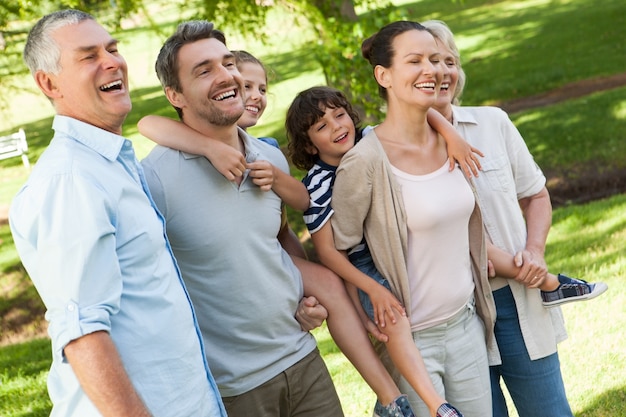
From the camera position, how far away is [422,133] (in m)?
3.12

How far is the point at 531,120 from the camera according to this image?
1238 cm

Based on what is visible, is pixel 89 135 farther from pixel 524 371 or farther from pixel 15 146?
pixel 15 146

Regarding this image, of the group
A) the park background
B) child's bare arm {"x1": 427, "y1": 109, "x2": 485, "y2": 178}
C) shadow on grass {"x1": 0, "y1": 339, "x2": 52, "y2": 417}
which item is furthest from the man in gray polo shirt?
shadow on grass {"x1": 0, "y1": 339, "x2": 52, "y2": 417}

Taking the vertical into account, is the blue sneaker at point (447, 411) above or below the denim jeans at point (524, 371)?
above

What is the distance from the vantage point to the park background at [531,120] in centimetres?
526

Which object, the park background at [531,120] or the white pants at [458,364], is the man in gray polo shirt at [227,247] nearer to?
the white pants at [458,364]

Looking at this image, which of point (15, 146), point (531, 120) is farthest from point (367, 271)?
point (15, 146)

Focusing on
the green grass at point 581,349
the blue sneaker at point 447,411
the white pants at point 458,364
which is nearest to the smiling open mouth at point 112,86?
the white pants at point 458,364

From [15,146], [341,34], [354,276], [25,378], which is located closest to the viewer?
[354,276]

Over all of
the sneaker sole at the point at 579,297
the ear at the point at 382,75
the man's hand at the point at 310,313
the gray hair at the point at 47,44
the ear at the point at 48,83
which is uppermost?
the gray hair at the point at 47,44

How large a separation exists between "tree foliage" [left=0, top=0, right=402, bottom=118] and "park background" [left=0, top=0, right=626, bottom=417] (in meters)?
0.03

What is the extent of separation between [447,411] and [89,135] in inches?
61.1

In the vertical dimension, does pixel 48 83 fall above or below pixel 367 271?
above

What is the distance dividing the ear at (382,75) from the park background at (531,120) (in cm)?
137
